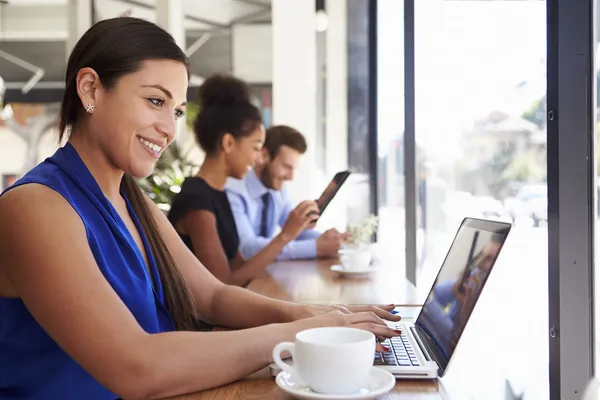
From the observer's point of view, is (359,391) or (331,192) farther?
(331,192)

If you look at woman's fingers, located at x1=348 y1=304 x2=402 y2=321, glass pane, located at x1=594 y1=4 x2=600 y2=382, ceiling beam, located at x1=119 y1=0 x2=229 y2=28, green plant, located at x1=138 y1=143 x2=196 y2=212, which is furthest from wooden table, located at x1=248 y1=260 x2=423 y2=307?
ceiling beam, located at x1=119 y1=0 x2=229 y2=28

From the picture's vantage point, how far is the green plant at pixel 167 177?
16.3ft

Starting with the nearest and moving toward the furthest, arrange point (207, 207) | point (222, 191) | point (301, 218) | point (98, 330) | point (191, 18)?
point (98, 330) < point (301, 218) < point (207, 207) < point (222, 191) < point (191, 18)

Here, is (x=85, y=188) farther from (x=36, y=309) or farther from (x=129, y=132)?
(x=36, y=309)

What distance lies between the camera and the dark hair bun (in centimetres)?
297

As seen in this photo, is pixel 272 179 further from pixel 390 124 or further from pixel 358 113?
pixel 358 113

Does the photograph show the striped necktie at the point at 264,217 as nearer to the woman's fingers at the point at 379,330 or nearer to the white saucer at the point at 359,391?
the woman's fingers at the point at 379,330

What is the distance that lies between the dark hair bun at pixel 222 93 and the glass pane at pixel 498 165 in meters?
0.83

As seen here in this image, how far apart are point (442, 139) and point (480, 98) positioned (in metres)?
0.49

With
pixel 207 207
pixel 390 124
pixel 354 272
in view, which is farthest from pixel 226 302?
pixel 390 124

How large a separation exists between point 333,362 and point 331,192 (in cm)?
175

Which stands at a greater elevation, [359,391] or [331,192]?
[331,192]

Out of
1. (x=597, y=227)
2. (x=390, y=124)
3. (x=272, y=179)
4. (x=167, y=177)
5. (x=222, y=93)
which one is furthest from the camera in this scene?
(x=167, y=177)

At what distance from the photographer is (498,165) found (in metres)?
1.88
